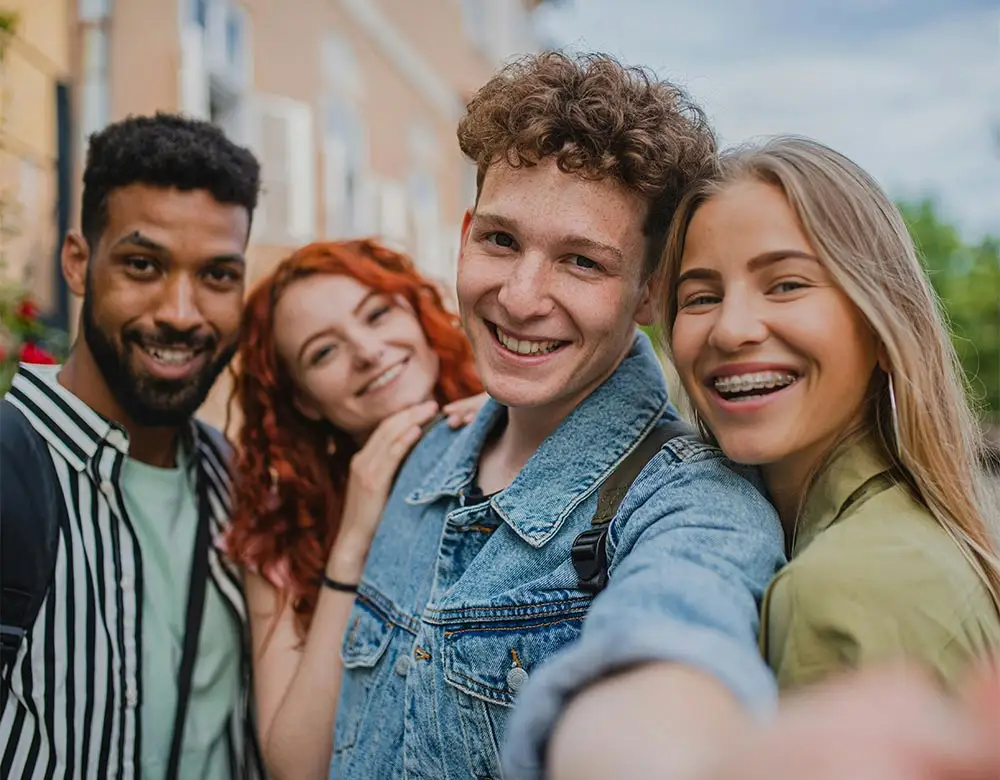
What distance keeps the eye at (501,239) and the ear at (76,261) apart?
1.12 meters

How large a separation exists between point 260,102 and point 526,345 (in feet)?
21.5

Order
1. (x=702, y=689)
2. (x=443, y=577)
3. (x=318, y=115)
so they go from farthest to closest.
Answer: (x=318, y=115)
(x=443, y=577)
(x=702, y=689)

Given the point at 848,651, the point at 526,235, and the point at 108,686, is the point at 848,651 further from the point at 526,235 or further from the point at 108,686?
the point at 108,686

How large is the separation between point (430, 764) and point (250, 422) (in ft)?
4.34

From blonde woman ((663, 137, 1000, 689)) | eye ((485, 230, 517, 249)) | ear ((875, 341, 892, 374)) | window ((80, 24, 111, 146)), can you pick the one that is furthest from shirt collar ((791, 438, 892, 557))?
window ((80, 24, 111, 146))

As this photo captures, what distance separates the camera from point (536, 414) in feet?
6.53

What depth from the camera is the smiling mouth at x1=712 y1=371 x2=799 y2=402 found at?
4.71 ft

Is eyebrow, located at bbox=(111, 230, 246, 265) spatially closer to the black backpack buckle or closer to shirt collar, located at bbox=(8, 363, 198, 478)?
shirt collar, located at bbox=(8, 363, 198, 478)

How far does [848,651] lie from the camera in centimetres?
115

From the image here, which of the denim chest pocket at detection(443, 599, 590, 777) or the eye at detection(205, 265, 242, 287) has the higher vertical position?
the eye at detection(205, 265, 242, 287)

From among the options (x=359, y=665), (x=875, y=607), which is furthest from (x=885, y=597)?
(x=359, y=665)

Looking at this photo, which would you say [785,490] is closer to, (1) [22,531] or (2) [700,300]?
(2) [700,300]

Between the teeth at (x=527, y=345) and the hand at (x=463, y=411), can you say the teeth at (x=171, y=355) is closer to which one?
the hand at (x=463, y=411)

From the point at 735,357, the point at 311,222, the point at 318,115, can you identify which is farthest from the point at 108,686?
the point at 318,115
